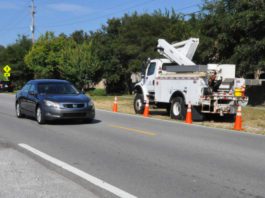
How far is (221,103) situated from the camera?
18422mm

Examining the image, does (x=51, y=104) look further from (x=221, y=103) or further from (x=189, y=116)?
(x=221, y=103)

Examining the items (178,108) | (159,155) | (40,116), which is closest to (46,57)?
(178,108)

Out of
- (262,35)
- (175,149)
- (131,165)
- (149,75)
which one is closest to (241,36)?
(262,35)

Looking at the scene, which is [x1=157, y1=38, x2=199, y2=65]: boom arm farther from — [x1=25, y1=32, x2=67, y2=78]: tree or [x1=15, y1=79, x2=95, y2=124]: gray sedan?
[x1=25, y1=32, x2=67, y2=78]: tree

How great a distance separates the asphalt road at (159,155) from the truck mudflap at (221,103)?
2.41 meters

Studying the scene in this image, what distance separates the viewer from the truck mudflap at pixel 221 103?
18.0m

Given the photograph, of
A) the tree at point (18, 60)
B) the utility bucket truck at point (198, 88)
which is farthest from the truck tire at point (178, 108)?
the tree at point (18, 60)

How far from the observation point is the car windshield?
16.4m

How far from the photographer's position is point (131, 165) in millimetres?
8664

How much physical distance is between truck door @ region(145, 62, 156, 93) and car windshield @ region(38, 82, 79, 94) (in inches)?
226

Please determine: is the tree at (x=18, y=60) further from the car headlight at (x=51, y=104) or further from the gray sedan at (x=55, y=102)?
the car headlight at (x=51, y=104)

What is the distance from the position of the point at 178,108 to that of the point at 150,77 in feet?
10.3

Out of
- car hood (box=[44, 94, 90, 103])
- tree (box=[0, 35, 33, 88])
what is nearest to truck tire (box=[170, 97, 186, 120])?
car hood (box=[44, 94, 90, 103])

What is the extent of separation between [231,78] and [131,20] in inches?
1198
